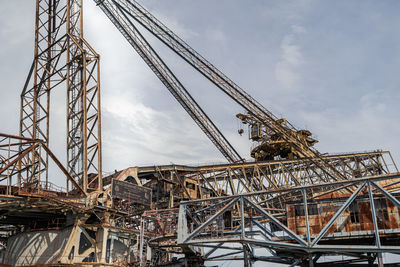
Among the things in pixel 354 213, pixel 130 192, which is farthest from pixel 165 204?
pixel 354 213

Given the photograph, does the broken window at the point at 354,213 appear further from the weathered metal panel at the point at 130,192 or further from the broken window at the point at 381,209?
the weathered metal panel at the point at 130,192

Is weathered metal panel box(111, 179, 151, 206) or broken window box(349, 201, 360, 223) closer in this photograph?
broken window box(349, 201, 360, 223)

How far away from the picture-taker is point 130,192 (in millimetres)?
45344

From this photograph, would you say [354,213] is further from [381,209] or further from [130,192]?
[130,192]

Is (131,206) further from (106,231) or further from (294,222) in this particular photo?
(294,222)

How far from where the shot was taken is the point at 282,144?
69.8 m

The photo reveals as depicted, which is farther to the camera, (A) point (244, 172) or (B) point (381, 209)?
(A) point (244, 172)

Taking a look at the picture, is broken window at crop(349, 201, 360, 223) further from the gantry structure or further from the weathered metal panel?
the weathered metal panel

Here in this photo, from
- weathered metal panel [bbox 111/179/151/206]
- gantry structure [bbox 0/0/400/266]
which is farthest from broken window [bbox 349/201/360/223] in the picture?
weathered metal panel [bbox 111/179/151/206]

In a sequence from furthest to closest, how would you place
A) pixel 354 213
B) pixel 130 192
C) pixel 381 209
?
pixel 130 192
pixel 354 213
pixel 381 209

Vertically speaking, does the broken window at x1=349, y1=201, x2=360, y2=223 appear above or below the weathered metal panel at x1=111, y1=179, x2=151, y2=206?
below

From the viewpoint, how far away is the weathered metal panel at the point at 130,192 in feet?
143

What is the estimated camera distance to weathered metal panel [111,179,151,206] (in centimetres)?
4350

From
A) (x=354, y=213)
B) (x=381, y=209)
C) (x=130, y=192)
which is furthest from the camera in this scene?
(x=130, y=192)
